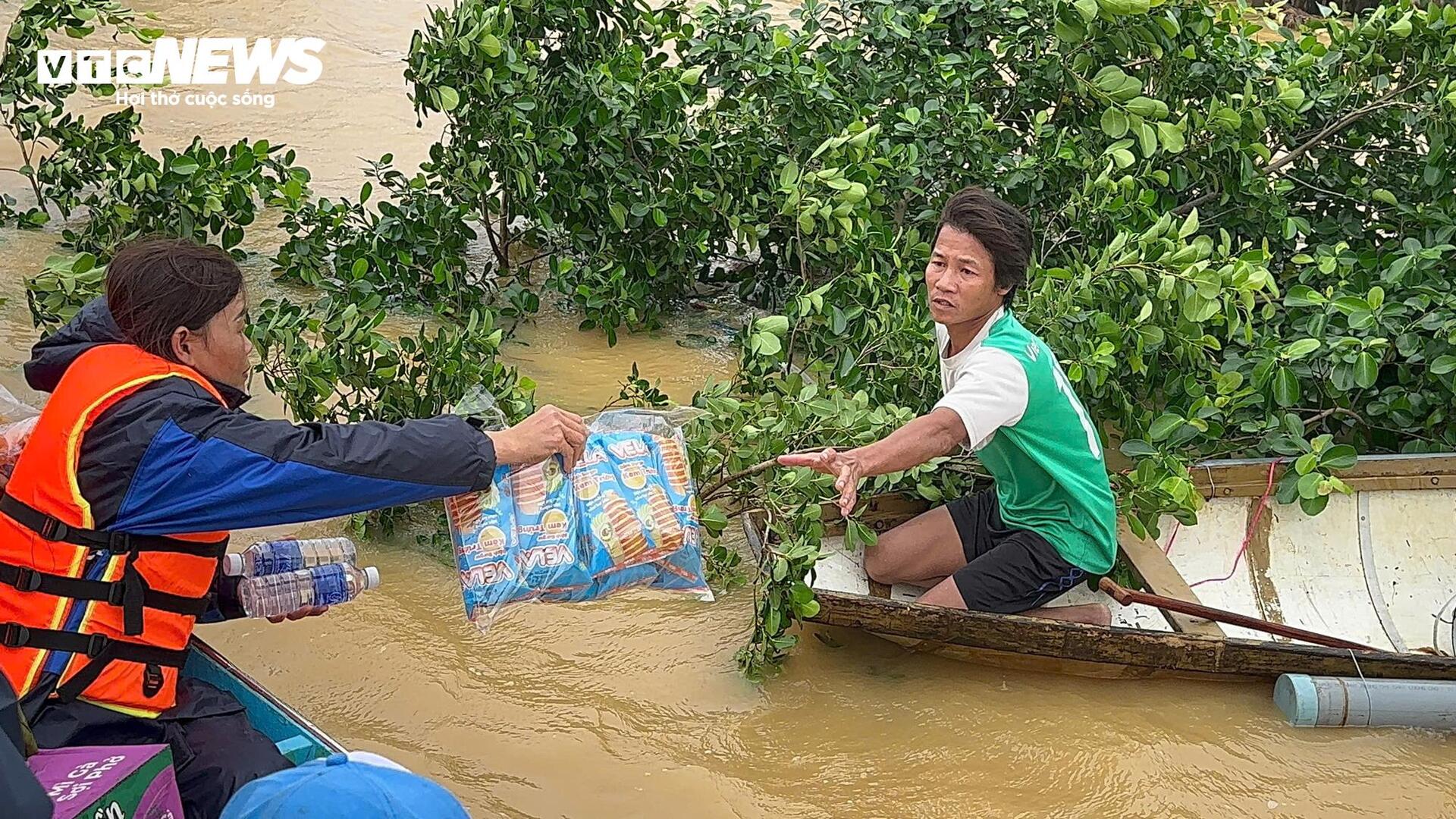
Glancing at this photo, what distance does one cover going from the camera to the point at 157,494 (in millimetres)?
2584

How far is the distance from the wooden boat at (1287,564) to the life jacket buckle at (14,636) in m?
2.10

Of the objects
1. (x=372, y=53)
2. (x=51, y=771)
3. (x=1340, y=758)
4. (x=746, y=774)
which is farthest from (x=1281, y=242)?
(x=372, y=53)

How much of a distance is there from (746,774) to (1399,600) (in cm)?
248

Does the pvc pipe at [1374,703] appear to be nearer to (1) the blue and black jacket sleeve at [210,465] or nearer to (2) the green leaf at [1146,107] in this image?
(2) the green leaf at [1146,107]

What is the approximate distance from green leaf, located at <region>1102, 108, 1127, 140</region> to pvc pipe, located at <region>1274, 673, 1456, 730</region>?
214 cm

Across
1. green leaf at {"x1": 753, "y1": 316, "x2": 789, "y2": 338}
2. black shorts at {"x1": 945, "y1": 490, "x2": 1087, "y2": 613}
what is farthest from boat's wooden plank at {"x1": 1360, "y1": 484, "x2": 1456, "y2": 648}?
green leaf at {"x1": 753, "y1": 316, "x2": 789, "y2": 338}

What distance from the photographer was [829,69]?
20.3ft

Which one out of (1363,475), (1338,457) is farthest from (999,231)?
(1363,475)

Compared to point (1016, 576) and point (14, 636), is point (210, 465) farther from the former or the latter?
point (1016, 576)

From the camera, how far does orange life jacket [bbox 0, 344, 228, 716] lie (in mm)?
2598

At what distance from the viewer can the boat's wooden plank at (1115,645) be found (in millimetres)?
3936

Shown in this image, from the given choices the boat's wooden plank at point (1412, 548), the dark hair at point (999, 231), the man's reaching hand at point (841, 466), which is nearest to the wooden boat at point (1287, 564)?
the boat's wooden plank at point (1412, 548)

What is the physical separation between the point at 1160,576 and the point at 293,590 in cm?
268

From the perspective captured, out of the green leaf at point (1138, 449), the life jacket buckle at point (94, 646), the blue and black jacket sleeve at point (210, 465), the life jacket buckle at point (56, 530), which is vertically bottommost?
the life jacket buckle at point (94, 646)
